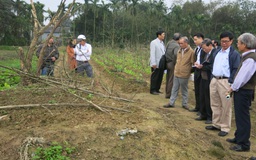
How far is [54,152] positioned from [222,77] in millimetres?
3058

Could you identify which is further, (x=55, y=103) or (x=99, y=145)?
(x=55, y=103)

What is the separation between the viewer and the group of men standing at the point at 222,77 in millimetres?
4125

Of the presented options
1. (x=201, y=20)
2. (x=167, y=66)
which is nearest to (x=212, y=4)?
(x=201, y=20)

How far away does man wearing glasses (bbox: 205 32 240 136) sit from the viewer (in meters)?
4.70

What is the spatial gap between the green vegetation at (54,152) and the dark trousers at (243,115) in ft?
8.18

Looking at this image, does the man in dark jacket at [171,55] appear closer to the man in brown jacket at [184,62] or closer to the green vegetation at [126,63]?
the man in brown jacket at [184,62]

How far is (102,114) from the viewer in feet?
14.7

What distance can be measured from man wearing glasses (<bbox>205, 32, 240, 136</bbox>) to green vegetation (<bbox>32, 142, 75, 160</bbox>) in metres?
2.71

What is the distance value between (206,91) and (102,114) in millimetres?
2245

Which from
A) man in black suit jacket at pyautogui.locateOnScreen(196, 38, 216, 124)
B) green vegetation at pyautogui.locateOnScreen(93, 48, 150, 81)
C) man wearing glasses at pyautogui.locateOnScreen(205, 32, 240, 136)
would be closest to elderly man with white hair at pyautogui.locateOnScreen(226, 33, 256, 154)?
man wearing glasses at pyautogui.locateOnScreen(205, 32, 240, 136)

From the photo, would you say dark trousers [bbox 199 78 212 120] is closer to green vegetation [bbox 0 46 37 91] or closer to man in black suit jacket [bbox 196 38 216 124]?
man in black suit jacket [bbox 196 38 216 124]

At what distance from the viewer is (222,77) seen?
488 cm

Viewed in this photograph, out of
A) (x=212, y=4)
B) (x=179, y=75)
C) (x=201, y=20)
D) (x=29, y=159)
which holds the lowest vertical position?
(x=29, y=159)

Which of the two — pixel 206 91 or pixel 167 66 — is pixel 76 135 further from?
pixel 167 66
